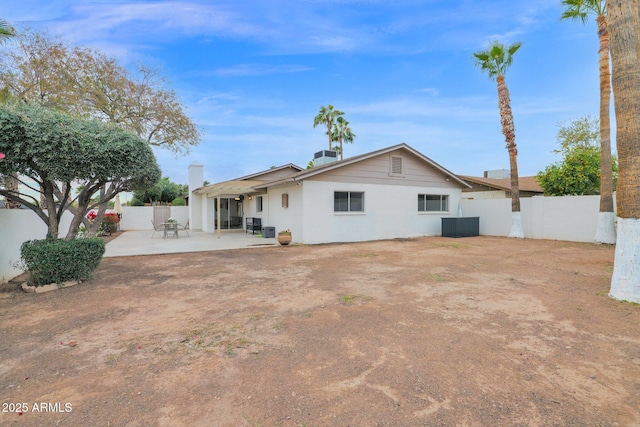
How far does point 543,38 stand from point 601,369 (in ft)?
44.8

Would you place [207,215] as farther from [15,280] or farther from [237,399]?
[237,399]

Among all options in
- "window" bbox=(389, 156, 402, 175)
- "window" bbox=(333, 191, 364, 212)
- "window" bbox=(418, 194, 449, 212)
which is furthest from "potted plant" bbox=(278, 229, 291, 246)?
"window" bbox=(418, 194, 449, 212)

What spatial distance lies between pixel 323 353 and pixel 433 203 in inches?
551

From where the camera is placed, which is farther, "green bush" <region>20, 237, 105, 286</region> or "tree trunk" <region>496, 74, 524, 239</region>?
"tree trunk" <region>496, 74, 524, 239</region>

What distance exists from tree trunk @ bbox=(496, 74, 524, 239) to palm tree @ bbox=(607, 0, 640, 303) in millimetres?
9171

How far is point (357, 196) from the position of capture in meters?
13.3

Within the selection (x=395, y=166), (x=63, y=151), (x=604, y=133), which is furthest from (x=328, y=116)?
(x=63, y=151)

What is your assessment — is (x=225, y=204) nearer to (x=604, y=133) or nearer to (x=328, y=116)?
(x=328, y=116)

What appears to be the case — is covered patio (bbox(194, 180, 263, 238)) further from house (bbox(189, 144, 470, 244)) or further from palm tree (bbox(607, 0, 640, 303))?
palm tree (bbox(607, 0, 640, 303))

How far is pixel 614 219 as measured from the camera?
1096 centimetres

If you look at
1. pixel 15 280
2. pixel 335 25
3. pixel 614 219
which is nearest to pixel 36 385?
pixel 15 280

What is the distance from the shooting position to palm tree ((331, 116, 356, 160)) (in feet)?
90.0

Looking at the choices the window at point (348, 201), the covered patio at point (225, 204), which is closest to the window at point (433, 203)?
the window at point (348, 201)

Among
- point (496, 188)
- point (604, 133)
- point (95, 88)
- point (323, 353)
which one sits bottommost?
point (323, 353)
